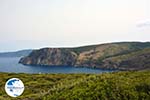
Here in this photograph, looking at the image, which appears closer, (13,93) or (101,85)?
(101,85)

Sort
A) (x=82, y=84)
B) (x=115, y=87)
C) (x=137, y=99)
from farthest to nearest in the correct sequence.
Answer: (x=82, y=84)
(x=115, y=87)
(x=137, y=99)

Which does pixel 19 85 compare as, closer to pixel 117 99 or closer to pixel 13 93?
pixel 13 93

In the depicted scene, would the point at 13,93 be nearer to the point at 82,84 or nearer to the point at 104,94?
the point at 82,84

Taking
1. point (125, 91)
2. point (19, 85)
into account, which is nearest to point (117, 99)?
point (125, 91)

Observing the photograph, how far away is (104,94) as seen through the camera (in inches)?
806

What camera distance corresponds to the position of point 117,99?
19.9m

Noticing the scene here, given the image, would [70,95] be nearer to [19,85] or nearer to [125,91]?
[125,91]

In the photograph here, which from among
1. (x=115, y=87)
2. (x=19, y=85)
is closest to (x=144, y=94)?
(x=115, y=87)

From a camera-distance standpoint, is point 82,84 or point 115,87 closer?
point 115,87

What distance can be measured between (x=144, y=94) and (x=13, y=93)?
34.4 ft

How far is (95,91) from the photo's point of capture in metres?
21.0

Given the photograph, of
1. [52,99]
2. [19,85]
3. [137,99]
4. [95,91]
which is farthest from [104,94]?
[19,85]

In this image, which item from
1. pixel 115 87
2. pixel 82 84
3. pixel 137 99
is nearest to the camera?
pixel 137 99

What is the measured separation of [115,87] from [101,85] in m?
1.17
